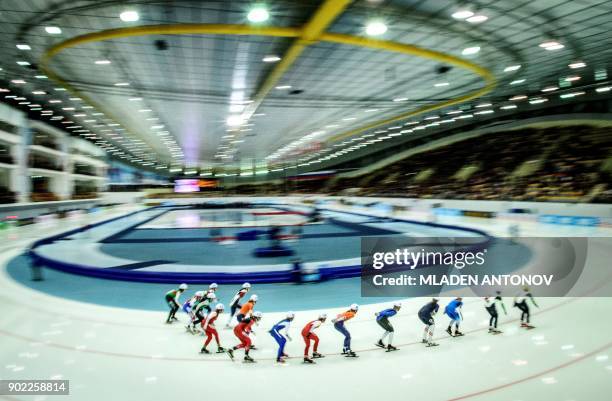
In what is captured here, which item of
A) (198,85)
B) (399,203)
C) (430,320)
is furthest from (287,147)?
(430,320)

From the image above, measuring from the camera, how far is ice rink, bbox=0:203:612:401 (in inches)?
167

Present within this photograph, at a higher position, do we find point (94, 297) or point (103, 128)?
point (103, 128)

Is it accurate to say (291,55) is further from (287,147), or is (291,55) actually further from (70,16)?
(287,147)

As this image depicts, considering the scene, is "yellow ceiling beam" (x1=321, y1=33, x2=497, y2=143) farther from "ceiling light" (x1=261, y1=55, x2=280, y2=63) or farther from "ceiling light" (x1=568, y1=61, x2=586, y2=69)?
"ceiling light" (x1=568, y1=61, x2=586, y2=69)

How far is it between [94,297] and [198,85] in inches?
578

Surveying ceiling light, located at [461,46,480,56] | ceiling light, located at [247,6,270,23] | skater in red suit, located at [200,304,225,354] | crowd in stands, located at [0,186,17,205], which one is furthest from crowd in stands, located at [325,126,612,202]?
crowd in stands, located at [0,186,17,205]

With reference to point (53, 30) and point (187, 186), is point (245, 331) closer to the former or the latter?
point (53, 30)

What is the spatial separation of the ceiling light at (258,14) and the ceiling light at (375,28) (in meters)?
3.72

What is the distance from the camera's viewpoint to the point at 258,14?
11852mm

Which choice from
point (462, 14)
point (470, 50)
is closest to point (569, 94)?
point (470, 50)

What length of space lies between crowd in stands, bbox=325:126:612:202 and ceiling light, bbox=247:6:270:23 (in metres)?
20.4

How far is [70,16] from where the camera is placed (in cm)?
1204

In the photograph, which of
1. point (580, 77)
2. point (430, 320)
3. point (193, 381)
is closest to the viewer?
point (193, 381)

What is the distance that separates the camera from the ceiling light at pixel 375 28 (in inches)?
504
